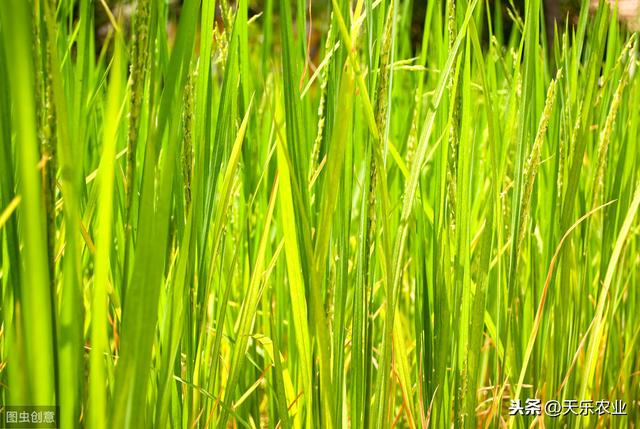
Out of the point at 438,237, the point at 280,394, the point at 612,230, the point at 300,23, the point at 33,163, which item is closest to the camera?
the point at 33,163

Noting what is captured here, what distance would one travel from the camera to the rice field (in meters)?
0.37

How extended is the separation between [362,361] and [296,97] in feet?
0.83

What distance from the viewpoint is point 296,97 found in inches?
22.3

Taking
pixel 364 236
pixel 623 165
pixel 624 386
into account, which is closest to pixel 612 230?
pixel 623 165

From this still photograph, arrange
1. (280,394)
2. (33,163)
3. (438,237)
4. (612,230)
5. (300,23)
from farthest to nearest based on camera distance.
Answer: (612,230) → (300,23) → (438,237) → (280,394) → (33,163)

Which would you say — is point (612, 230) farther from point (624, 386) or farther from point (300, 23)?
point (300, 23)

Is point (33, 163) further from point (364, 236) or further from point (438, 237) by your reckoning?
point (438, 237)

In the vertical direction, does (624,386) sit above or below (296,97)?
below

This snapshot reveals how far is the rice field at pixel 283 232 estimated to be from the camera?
365mm

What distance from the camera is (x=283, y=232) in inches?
20.9

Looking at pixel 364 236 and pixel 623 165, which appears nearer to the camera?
pixel 364 236

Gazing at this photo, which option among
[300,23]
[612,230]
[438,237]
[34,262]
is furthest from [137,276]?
[612,230]

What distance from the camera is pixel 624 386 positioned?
3.06 feet

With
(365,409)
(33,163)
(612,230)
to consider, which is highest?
(33,163)
